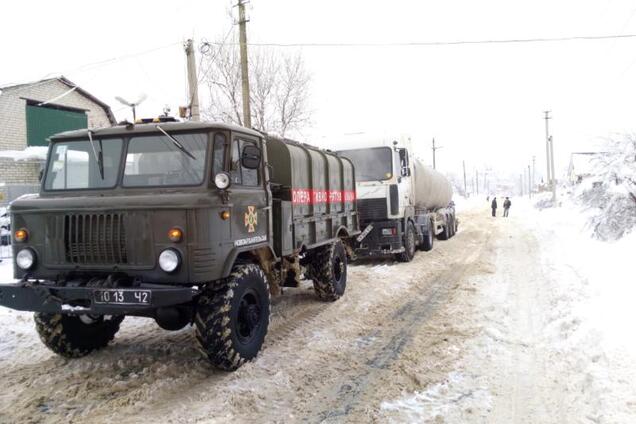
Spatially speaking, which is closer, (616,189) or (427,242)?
→ (616,189)

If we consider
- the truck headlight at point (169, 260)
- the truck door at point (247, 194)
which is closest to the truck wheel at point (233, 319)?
the truck door at point (247, 194)

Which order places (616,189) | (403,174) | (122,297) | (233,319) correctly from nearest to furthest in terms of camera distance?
(122,297)
(233,319)
(403,174)
(616,189)

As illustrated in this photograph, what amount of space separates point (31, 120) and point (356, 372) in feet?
69.4

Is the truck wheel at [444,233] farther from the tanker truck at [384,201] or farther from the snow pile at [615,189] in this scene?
the tanker truck at [384,201]

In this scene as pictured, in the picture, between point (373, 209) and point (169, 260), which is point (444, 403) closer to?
point (169, 260)

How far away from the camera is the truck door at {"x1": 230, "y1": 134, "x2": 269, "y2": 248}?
17.2 feet

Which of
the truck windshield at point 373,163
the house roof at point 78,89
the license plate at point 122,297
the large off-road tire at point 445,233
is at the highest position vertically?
the house roof at point 78,89

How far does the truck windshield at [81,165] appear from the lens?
5238mm

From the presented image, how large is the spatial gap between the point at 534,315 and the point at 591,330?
1.56 m

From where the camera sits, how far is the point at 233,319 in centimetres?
497

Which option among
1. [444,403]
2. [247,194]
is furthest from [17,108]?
[444,403]

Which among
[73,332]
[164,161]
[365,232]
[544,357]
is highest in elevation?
[164,161]

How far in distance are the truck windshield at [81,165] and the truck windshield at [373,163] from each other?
8.30 metres

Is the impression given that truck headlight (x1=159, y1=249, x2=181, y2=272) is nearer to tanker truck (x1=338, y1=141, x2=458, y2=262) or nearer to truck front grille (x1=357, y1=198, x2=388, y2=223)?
tanker truck (x1=338, y1=141, x2=458, y2=262)
